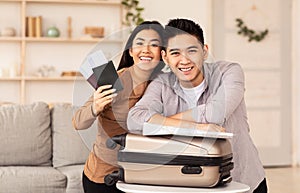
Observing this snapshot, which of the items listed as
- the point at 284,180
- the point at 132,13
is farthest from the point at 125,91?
the point at 132,13

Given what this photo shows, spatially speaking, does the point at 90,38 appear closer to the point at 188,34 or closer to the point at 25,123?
the point at 25,123

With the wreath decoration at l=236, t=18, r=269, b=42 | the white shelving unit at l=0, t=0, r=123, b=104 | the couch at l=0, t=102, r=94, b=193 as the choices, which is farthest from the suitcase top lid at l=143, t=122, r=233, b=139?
the wreath decoration at l=236, t=18, r=269, b=42

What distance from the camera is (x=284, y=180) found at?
20.2 feet

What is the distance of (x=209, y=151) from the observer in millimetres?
1642

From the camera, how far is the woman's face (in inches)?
67.4

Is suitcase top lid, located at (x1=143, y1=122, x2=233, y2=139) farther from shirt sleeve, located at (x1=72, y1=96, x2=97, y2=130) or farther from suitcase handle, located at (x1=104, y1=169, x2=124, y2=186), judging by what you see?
shirt sleeve, located at (x1=72, y1=96, x2=97, y2=130)

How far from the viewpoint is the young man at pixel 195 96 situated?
170 cm

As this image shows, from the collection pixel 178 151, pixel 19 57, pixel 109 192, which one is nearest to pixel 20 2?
pixel 19 57

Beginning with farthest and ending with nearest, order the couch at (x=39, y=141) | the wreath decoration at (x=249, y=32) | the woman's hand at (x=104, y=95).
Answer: the wreath decoration at (x=249, y=32)
the couch at (x=39, y=141)
the woman's hand at (x=104, y=95)

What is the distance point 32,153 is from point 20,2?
289 cm

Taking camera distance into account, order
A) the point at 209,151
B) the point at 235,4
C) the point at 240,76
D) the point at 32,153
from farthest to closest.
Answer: the point at 235,4 < the point at 32,153 < the point at 240,76 < the point at 209,151

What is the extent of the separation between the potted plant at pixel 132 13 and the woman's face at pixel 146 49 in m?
4.86

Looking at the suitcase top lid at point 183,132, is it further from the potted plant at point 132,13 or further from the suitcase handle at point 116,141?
the potted plant at point 132,13

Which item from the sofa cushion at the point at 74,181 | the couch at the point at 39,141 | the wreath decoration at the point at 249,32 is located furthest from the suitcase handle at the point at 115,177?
the wreath decoration at the point at 249,32
